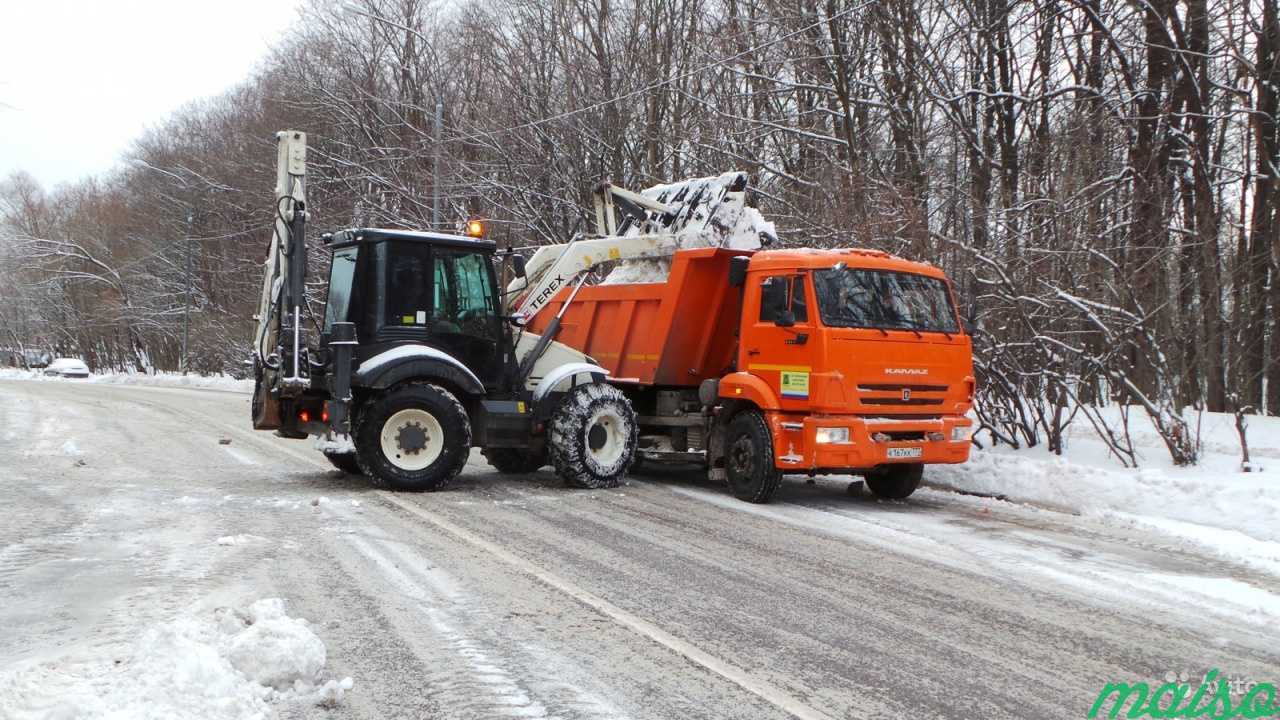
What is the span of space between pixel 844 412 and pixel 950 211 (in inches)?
255

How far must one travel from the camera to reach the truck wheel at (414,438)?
10070 mm

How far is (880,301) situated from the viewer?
988 cm

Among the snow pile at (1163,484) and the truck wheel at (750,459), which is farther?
the truck wheel at (750,459)

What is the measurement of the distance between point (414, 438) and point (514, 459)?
2.31 m

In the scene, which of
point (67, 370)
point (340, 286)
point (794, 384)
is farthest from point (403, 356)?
point (67, 370)

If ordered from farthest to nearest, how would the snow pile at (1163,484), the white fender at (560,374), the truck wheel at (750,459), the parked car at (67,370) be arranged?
the parked car at (67,370) → the white fender at (560,374) → the truck wheel at (750,459) → the snow pile at (1163,484)

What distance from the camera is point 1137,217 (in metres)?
13.7

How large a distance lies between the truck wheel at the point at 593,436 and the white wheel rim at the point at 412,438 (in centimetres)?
127

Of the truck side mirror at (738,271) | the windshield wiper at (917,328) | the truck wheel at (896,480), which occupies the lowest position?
the truck wheel at (896,480)

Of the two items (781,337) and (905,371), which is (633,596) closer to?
(781,337)

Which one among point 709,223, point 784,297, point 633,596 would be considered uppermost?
point 709,223

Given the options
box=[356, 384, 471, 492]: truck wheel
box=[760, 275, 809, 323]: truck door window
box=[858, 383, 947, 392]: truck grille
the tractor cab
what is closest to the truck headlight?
box=[858, 383, 947, 392]: truck grille

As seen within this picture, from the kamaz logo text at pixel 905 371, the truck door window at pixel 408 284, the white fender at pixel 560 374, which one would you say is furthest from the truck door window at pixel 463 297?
the kamaz logo text at pixel 905 371

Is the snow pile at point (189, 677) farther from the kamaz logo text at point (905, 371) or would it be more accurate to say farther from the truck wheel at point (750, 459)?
the kamaz logo text at point (905, 371)
